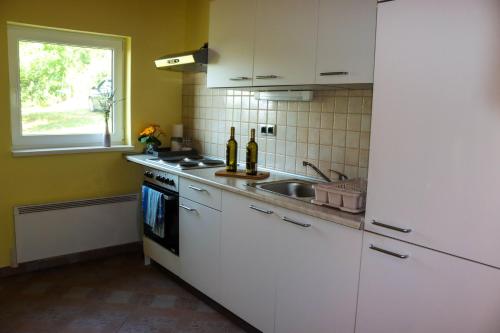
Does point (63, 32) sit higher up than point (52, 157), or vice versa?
point (63, 32)

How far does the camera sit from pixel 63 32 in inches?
140

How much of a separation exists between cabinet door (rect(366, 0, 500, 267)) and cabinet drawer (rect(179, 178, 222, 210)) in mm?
1159

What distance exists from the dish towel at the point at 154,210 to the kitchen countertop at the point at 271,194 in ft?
0.70

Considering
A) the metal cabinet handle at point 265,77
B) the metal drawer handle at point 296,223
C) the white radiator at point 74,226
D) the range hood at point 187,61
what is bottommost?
the white radiator at point 74,226

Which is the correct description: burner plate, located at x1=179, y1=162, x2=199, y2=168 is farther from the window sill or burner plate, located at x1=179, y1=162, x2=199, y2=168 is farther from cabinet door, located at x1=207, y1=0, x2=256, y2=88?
the window sill

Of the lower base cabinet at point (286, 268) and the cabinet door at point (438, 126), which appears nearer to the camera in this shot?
the cabinet door at point (438, 126)

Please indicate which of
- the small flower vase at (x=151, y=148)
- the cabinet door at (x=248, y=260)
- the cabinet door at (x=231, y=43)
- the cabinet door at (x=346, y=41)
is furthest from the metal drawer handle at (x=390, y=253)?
the small flower vase at (x=151, y=148)

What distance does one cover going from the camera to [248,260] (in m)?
2.53

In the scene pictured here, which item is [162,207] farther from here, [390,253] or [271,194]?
[390,253]

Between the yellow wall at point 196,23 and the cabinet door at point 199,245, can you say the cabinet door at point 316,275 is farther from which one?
the yellow wall at point 196,23

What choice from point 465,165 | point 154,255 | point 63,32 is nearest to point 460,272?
point 465,165

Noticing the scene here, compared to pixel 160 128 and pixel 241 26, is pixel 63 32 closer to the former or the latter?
pixel 160 128

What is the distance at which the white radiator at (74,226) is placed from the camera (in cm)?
345

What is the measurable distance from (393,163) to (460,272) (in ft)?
1.53
